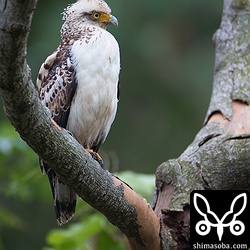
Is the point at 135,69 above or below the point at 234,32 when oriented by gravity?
above

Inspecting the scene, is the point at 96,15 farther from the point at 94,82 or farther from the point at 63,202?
the point at 63,202

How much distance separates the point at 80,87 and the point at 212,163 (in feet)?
3.29

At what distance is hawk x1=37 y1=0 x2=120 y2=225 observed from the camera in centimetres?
527

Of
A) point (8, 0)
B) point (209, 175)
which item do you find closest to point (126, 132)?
point (209, 175)

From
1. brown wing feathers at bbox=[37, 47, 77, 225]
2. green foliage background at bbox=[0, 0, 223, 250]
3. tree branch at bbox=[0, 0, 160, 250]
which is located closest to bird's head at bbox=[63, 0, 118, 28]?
brown wing feathers at bbox=[37, 47, 77, 225]

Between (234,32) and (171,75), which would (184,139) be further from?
(234,32)

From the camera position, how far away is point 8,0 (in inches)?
132

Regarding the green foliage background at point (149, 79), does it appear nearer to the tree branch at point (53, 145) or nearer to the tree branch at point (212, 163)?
the tree branch at point (212, 163)

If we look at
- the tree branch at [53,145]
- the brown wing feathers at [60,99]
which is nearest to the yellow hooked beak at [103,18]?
the brown wing feathers at [60,99]

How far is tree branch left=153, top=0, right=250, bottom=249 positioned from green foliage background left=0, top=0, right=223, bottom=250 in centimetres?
440

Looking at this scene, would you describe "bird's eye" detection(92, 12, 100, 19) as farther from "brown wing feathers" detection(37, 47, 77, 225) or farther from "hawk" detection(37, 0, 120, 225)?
"brown wing feathers" detection(37, 47, 77, 225)

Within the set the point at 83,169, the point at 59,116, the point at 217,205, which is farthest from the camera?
the point at 59,116

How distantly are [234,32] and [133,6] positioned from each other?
5535 millimetres

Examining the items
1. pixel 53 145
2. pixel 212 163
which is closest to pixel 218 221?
pixel 212 163
